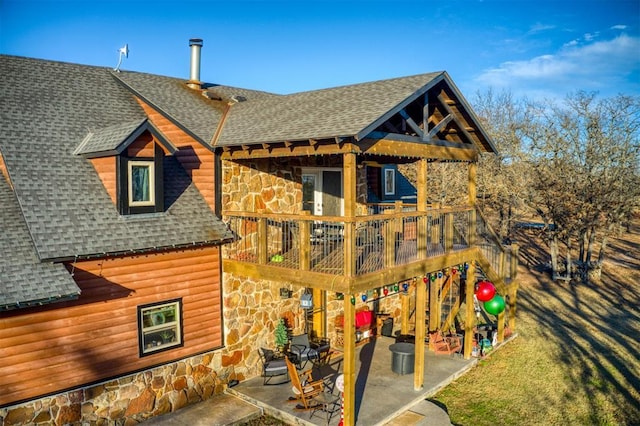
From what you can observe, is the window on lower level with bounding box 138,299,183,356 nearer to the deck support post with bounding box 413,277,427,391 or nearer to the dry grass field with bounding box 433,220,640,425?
the deck support post with bounding box 413,277,427,391

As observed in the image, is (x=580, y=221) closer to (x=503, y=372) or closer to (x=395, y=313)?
(x=395, y=313)

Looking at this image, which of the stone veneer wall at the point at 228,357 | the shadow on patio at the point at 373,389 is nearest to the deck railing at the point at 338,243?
the stone veneer wall at the point at 228,357

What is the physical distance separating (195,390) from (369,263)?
5.15 metres

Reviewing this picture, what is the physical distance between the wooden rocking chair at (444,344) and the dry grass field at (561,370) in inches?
35.7

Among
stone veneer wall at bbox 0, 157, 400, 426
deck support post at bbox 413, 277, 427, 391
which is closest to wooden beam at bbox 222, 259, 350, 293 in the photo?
stone veneer wall at bbox 0, 157, 400, 426

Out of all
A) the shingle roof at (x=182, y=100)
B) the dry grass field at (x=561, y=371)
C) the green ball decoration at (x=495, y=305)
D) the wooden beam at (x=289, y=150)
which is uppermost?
the shingle roof at (x=182, y=100)

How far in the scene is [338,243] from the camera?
41.8ft

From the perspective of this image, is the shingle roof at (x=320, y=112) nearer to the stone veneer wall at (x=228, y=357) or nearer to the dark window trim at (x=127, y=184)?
the stone veneer wall at (x=228, y=357)

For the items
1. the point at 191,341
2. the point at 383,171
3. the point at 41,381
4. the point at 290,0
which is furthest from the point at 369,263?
the point at 290,0

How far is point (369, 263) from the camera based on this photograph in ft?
36.1

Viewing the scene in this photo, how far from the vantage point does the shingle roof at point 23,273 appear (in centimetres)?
816

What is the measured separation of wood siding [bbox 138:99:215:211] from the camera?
1200 cm

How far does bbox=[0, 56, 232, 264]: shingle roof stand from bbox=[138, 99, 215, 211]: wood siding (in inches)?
7.0

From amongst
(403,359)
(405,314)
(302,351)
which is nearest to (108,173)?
(302,351)
